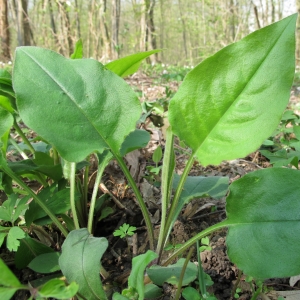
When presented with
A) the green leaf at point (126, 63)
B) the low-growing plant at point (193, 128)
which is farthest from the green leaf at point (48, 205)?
the green leaf at point (126, 63)

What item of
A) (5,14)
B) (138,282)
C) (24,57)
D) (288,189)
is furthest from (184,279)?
(5,14)

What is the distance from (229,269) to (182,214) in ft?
0.97

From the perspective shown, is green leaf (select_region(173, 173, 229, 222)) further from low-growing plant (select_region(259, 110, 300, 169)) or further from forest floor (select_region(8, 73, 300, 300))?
low-growing plant (select_region(259, 110, 300, 169))

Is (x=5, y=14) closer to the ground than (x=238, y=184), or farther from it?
farther from it

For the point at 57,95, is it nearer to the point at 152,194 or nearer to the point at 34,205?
the point at 34,205

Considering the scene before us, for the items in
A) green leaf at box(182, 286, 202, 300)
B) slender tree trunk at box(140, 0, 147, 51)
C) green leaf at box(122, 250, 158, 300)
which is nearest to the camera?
green leaf at box(122, 250, 158, 300)

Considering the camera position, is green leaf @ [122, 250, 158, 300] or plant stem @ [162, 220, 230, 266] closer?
green leaf @ [122, 250, 158, 300]

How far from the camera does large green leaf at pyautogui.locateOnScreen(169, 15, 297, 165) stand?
0.73 meters

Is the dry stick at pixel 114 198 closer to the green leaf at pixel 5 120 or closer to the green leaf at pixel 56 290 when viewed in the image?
the green leaf at pixel 5 120

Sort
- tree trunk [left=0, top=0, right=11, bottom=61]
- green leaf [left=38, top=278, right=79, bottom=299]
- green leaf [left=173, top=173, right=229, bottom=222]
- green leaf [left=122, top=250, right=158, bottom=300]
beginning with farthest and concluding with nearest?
tree trunk [left=0, top=0, right=11, bottom=61]
green leaf [left=173, top=173, right=229, bottom=222]
green leaf [left=122, top=250, right=158, bottom=300]
green leaf [left=38, top=278, right=79, bottom=299]

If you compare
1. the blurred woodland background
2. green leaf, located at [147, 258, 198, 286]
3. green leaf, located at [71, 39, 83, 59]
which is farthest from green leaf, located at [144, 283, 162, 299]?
the blurred woodland background

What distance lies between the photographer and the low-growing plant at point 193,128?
0.72 meters

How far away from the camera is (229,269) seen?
3.12ft

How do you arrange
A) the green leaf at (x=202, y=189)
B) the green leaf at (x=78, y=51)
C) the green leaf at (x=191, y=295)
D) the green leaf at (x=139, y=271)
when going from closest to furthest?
the green leaf at (x=139, y=271)
the green leaf at (x=191, y=295)
the green leaf at (x=202, y=189)
the green leaf at (x=78, y=51)
